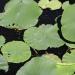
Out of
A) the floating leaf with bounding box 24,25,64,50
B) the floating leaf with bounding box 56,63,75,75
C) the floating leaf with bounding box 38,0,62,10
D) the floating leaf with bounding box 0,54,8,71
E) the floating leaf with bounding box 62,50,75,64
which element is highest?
the floating leaf with bounding box 38,0,62,10

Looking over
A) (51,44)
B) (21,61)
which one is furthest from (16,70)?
(51,44)

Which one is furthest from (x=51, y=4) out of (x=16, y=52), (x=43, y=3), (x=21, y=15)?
(x=16, y=52)

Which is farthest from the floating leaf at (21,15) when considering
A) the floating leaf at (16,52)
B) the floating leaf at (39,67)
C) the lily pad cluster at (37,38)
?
the floating leaf at (39,67)

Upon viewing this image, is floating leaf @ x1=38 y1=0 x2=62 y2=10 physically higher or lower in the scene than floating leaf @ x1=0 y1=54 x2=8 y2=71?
higher

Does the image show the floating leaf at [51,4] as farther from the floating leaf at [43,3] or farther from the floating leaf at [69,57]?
the floating leaf at [69,57]

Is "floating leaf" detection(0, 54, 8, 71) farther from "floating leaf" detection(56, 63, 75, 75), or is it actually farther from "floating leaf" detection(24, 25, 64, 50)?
"floating leaf" detection(56, 63, 75, 75)

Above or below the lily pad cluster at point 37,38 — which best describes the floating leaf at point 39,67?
below

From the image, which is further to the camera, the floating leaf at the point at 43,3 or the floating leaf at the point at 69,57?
the floating leaf at the point at 43,3

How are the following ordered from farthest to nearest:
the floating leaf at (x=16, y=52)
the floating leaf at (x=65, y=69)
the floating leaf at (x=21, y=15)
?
the floating leaf at (x=21, y=15), the floating leaf at (x=16, y=52), the floating leaf at (x=65, y=69)

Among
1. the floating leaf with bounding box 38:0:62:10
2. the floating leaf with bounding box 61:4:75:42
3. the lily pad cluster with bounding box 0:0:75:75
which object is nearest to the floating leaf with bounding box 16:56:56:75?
the lily pad cluster with bounding box 0:0:75:75
